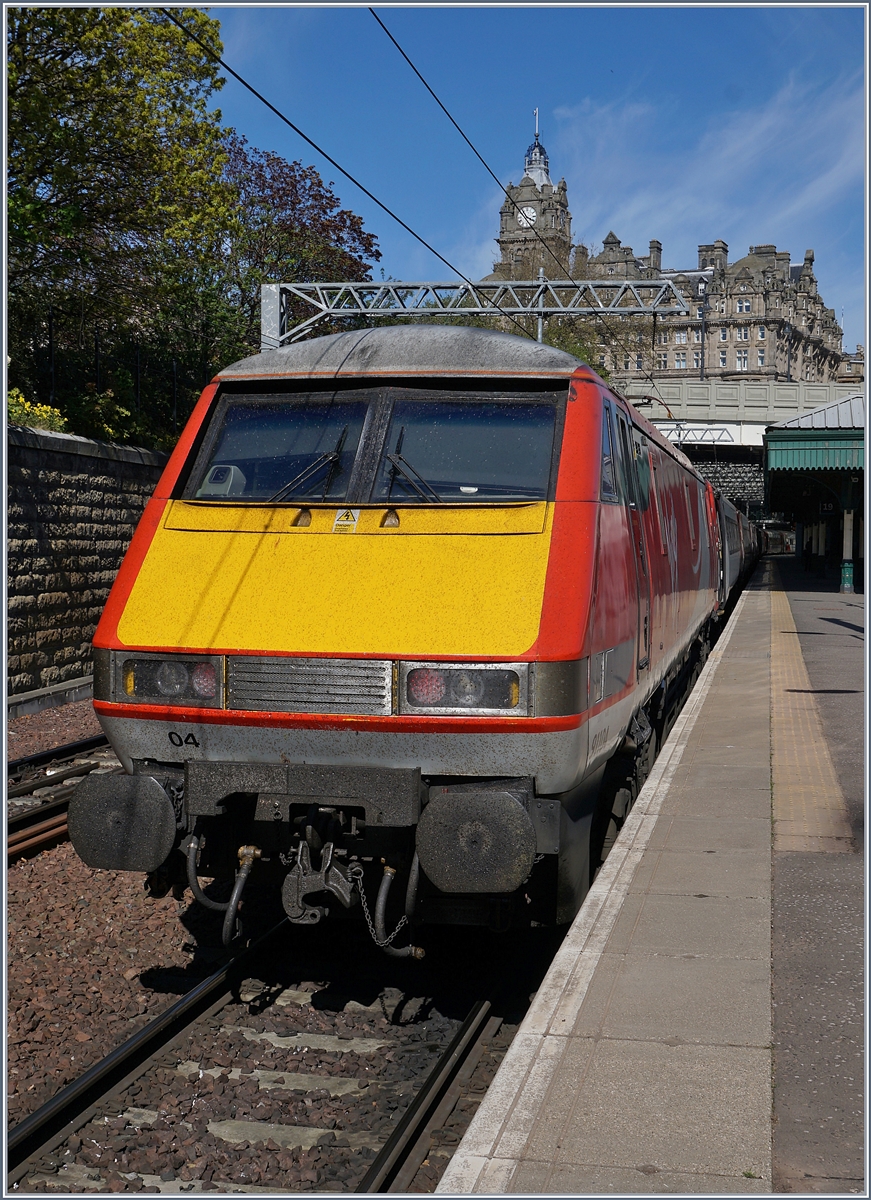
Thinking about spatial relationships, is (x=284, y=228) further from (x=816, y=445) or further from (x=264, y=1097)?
(x=264, y=1097)

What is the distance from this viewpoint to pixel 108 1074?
459 cm

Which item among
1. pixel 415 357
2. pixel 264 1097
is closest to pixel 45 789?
pixel 264 1097

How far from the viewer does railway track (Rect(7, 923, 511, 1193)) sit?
4.07 m

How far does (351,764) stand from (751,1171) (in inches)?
86.6

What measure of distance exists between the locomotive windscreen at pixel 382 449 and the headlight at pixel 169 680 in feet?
3.25

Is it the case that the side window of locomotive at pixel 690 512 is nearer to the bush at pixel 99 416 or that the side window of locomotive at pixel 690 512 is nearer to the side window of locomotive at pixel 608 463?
the side window of locomotive at pixel 608 463

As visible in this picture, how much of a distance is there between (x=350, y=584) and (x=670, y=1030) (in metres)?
2.29

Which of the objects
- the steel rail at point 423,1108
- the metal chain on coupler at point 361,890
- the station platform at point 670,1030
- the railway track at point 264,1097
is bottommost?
the railway track at point 264,1097

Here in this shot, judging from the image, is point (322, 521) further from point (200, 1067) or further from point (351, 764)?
point (200, 1067)

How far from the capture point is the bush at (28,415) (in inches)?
574

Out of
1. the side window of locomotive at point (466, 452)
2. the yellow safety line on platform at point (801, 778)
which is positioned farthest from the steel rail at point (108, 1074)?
the yellow safety line on platform at point (801, 778)

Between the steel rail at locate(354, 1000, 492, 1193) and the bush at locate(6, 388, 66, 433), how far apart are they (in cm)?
1158

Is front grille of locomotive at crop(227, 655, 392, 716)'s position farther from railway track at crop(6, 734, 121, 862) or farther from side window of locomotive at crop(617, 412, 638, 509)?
railway track at crop(6, 734, 121, 862)

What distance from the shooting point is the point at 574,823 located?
502cm
